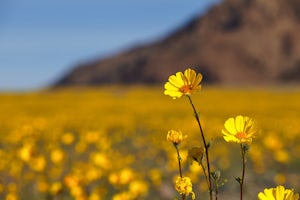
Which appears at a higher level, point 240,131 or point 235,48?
point 235,48

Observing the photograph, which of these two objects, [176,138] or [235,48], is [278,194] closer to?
[176,138]

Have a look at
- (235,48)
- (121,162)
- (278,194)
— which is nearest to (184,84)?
(278,194)

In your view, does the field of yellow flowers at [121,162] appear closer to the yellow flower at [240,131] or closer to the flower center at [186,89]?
the yellow flower at [240,131]

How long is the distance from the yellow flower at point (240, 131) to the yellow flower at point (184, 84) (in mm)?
207

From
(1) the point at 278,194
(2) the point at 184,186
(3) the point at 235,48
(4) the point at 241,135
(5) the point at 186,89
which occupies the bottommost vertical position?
(1) the point at 278,194

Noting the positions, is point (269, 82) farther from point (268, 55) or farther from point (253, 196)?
point (253, 196)

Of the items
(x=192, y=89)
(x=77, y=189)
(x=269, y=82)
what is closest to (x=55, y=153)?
(x=77, y=189)

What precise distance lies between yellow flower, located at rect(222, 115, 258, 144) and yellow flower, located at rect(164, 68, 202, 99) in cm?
21

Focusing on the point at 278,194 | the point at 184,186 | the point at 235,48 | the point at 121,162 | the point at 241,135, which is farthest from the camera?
the point at 235,48

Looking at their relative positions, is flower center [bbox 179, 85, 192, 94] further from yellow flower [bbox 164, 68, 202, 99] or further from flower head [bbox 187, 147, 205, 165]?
flower head [bbox 187, 147, 205, 165]

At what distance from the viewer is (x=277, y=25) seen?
95250 mm

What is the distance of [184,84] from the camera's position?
257 centimetres

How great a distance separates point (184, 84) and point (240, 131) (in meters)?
0.29

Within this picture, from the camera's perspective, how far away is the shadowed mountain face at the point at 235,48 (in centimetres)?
8988
